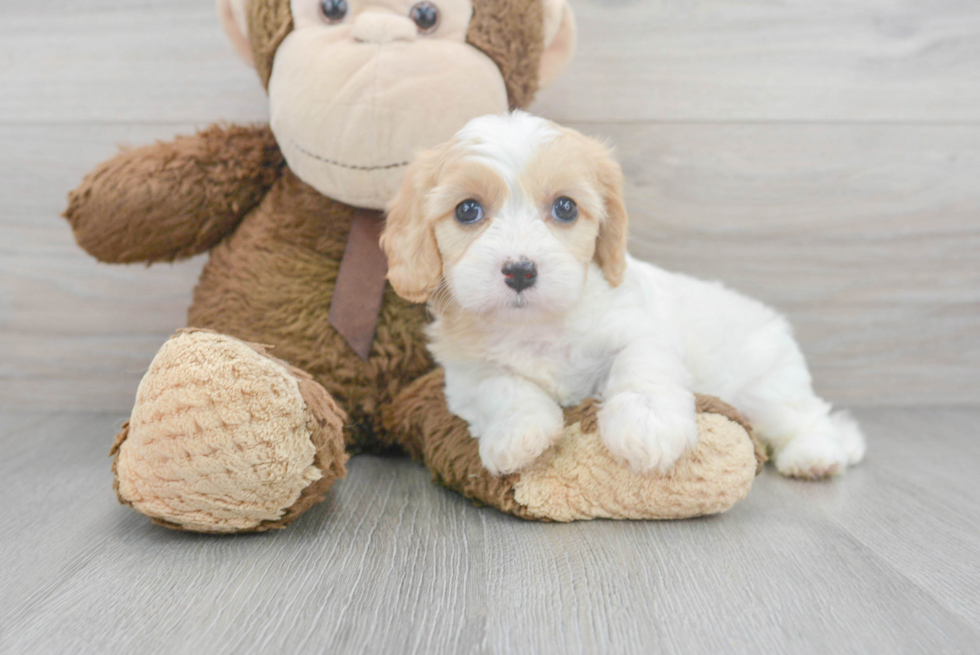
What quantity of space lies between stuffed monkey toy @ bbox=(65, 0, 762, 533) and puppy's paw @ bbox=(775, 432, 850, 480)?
33 cm

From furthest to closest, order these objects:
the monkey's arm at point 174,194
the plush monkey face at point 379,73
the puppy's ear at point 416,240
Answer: the monkey's arm at point 174,194, the plush monkey face at point 379,73, the puppy's ear at point 416,240

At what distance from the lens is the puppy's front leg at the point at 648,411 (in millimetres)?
1058

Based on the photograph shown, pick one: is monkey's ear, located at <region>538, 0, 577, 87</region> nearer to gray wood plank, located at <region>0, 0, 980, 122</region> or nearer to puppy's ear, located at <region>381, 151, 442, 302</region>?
gray wood plank, located at <region>0, 0, 980, 122</region>

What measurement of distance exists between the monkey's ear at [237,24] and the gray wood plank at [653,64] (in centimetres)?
35

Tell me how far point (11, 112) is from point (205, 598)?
1667 mm

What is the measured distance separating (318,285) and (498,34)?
25.6 inches

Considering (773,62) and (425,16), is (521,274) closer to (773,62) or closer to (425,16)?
(425,16)

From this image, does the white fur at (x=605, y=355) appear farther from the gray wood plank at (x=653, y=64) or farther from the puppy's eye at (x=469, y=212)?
the gray wood plank at (x=653, y=64)

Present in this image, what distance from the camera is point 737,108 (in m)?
1.94

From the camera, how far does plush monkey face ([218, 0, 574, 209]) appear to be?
4.54 ft

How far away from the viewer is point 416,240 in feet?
4.11

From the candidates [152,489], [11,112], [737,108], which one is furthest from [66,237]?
[737,108]

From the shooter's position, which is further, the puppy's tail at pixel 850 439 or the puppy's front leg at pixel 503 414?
the puppy's tail at pixel 850 439

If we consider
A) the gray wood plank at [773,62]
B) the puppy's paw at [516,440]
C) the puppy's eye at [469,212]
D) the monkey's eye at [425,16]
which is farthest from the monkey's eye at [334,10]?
the puppy's paw at [516,440]
